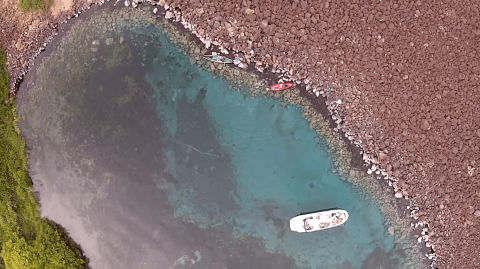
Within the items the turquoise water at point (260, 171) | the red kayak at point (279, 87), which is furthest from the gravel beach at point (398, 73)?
the turquoise water at point (260, 171)

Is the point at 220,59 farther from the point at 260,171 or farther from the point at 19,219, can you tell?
the point at 19,219

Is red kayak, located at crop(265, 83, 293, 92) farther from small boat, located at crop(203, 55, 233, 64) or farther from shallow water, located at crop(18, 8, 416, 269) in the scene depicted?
small boat, located at crop(203, 55, 233, 64)

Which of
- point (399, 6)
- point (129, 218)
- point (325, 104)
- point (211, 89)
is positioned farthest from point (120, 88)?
point (399, 6)

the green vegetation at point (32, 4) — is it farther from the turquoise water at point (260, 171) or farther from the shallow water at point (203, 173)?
the turquoise water at point (260, 171)

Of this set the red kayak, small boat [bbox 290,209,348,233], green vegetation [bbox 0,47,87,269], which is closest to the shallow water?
small boat [bbox 290,209,348,233]

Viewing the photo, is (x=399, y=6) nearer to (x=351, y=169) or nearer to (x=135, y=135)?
(x=351, y=169)

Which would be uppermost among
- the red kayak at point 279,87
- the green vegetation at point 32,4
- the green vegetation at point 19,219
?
the green vegetation at point 32,4
